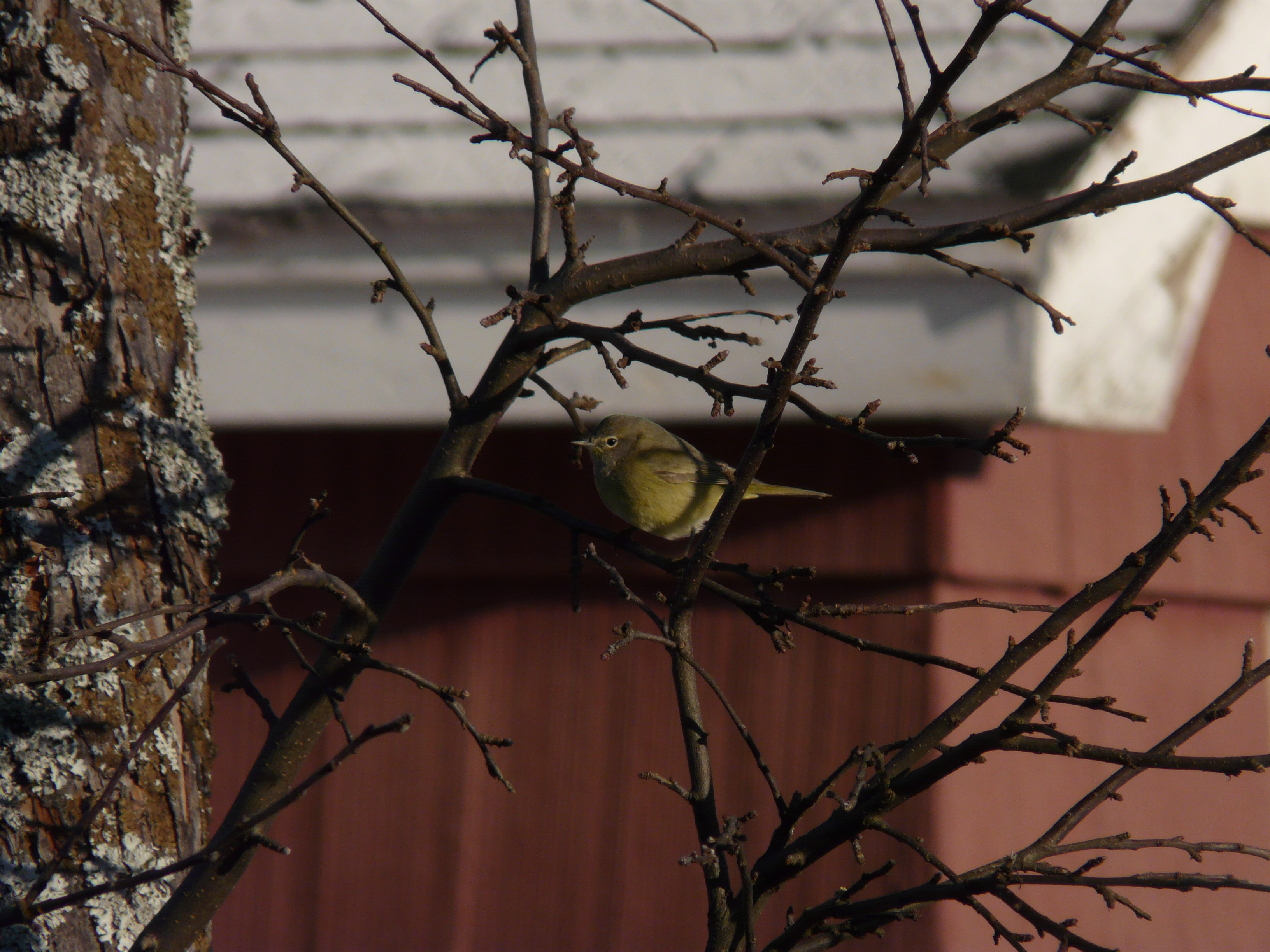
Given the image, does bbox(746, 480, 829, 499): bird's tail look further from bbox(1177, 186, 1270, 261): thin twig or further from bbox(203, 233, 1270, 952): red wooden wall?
bbox(1177, 186, 1270, 261): thin twig

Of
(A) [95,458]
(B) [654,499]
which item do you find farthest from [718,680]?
(A) [95,458]

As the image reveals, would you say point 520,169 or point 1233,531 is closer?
point 520,169

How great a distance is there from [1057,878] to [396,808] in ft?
9.21

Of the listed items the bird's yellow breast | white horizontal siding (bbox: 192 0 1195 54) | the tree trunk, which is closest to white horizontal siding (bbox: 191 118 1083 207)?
white horizontal siding (bbox: 192 0 1195 54)

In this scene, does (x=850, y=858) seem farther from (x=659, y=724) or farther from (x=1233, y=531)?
(x=1233, y=531)

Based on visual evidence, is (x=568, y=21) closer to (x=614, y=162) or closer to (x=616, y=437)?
(x=614, y=162)

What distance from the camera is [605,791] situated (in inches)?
143

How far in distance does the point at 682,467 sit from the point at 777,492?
554 mm

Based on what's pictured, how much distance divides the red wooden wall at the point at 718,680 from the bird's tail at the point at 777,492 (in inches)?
3.7

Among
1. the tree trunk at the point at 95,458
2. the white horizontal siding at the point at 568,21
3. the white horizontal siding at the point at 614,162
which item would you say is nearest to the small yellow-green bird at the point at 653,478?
the white horizontal siding at the point at 614,162

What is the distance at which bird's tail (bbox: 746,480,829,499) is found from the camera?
10.3 feet

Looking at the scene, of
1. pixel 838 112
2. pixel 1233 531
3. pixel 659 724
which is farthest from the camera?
pixel 1233 531

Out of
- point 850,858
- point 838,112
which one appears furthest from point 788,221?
point 850,858

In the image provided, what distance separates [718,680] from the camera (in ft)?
11.8
